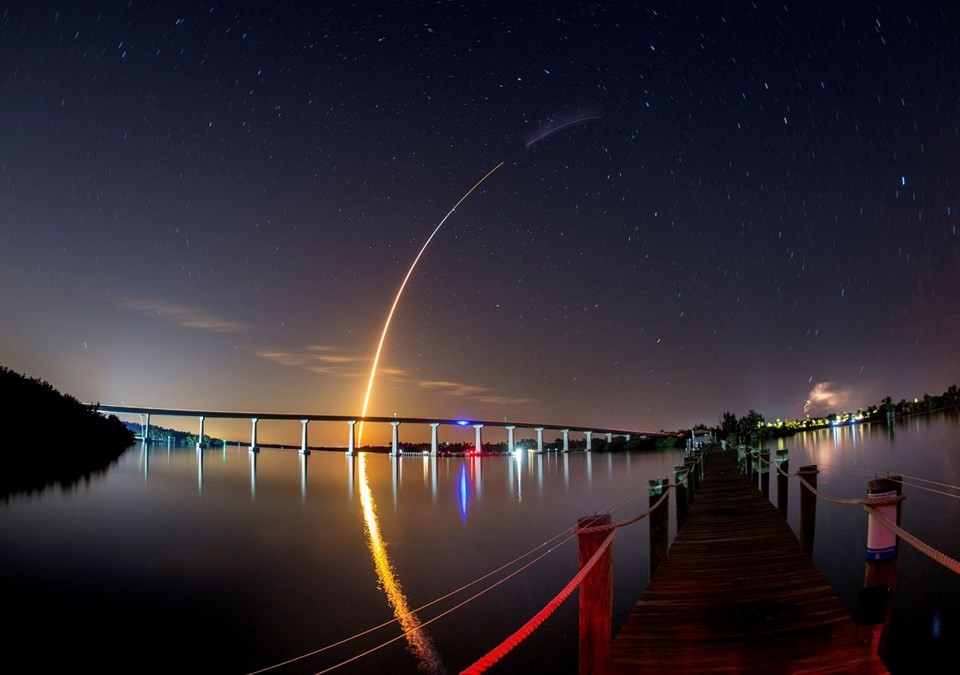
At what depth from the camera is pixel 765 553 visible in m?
11.1

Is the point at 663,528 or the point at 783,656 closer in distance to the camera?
the point at 783,656

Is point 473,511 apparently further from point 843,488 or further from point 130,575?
point 843,488

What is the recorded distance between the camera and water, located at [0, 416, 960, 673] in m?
16.0

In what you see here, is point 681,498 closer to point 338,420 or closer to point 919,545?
point 919,545

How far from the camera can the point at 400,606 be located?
2050cm

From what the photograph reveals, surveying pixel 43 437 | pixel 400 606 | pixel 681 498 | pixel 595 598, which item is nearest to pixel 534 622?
pixel 595 598

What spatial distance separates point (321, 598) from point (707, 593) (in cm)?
1690

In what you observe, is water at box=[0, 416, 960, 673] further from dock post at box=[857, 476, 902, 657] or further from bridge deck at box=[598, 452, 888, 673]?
dock post at box=[857, 476, 902, 657]

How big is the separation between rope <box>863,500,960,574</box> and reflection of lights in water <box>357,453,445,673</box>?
5.90 m

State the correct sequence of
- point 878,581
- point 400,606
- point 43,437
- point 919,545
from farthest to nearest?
point 43,437
point 400,606
point 878,581
point 919,545

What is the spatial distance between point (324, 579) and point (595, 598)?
2194cm

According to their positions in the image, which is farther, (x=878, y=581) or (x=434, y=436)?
(x=434, y=436)

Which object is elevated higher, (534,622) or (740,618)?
(534,622)

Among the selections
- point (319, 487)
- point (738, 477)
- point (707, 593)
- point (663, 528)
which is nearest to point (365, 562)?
point (738, 477)
